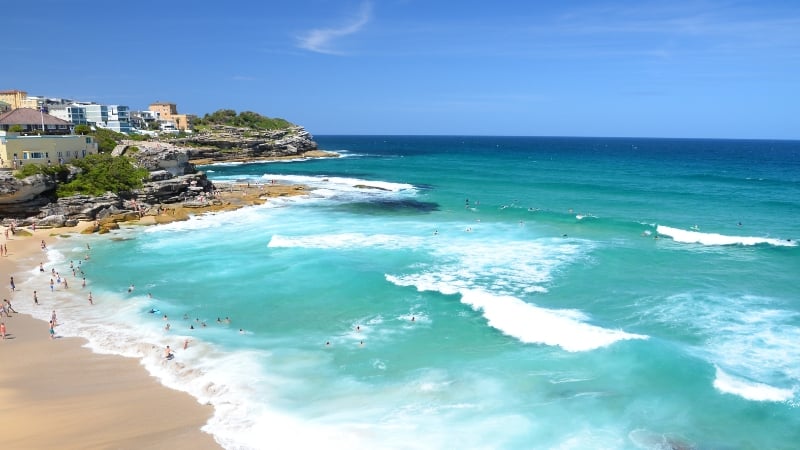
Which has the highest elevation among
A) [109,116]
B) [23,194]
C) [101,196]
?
[109,116]

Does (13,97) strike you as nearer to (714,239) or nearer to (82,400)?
(82,400)

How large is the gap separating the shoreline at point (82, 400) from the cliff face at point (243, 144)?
262 feet

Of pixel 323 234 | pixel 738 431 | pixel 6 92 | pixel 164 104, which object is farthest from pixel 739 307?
pixel 164 104

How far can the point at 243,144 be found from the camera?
10694 centimetres

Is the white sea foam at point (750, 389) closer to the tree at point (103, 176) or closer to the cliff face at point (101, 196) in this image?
the cliff face at point (101, 196)

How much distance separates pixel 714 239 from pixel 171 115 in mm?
122734

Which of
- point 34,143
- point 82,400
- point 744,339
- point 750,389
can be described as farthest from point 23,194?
point 750,389

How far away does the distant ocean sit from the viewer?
16328 mm

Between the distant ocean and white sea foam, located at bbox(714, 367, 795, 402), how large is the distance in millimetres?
69

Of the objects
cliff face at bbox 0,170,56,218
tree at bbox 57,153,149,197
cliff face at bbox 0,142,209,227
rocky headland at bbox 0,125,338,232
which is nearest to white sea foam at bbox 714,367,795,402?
rocky headland at bbox 0,125,338,232

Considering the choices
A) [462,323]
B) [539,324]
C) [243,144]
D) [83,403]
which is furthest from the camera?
[243,144]

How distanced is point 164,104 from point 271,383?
5326 inches

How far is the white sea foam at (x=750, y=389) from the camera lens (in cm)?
1728

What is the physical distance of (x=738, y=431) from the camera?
15906mm
